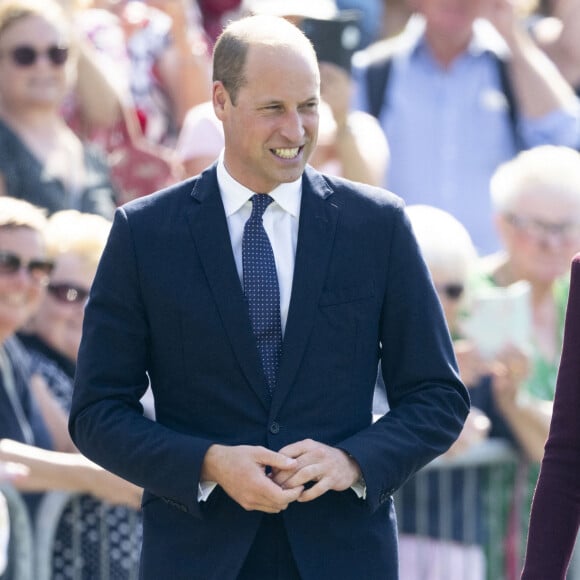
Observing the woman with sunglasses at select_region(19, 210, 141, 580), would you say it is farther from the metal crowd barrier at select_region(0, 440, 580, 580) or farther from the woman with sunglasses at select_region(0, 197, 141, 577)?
the metal crowd barrier at select_region(0, 440, 580, 580)

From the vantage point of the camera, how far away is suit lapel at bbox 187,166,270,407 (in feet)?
11.4

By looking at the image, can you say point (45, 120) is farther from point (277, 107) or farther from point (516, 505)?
point (277, 107)

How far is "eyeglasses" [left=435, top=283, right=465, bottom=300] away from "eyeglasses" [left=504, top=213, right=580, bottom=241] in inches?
19.5

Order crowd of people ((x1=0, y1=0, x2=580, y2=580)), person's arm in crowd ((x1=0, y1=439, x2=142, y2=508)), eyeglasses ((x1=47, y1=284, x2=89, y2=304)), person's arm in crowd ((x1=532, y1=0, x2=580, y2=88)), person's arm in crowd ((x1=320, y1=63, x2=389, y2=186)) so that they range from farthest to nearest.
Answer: person's arm in crowd ((x1=532, y1=0, x2=580, y2=88))
person's arm in crowd ((x1=320, y1=63, x2=389, y2=186))
eyeglasses ((x1=47, y1=284, x2=89, y2=304))
crowd of people ((x1=0, y1=0, x2=580, y2=580))
person's arm in crowd ((x1=0, y1=439, x2=142, y2=508))

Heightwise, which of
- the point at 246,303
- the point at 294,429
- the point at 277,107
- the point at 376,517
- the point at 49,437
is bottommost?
the point at 49,437

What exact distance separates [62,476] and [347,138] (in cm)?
236

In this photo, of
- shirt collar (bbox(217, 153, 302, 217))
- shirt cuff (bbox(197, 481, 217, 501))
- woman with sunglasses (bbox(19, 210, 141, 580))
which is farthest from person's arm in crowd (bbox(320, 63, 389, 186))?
shirt cuff (bbox(197, 481, 217, 501))

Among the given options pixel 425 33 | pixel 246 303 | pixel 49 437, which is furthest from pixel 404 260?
pixel 425 33

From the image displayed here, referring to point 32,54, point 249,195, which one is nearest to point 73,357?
point 32,54

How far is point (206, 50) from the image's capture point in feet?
25.8

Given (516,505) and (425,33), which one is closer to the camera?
(516,505)

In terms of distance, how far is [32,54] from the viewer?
641 cm

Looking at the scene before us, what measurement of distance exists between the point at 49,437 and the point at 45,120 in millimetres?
1630

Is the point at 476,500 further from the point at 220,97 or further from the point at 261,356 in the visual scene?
the point at 220,97
